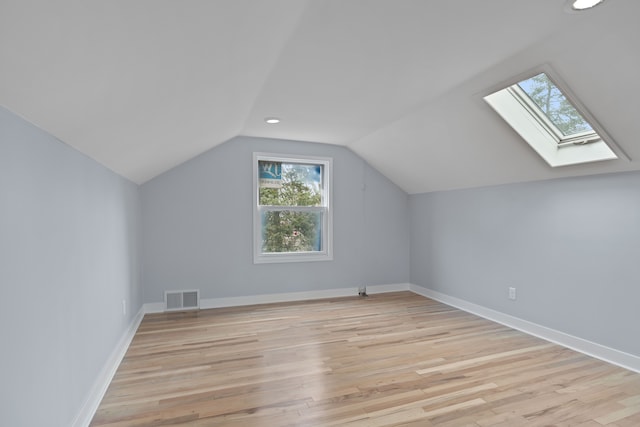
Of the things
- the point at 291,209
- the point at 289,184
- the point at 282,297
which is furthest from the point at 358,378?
the point at 289,184

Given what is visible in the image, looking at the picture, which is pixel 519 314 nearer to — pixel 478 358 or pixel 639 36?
pixel 478 358

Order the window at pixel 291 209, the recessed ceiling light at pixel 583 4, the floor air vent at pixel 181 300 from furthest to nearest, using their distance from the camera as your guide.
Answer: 1. the window at pixel 291 209
2. the floor air vent at pixel 181 300
3. the recessed ceiling light at pixel 583 4

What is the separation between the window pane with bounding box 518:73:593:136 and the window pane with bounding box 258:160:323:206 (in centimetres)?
275

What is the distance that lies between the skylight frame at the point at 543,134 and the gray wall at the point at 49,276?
110 inches

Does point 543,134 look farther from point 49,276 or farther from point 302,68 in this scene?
point 49,276

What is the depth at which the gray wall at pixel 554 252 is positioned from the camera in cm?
263

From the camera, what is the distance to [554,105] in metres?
2.71

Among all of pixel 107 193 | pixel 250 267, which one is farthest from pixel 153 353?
pixel 250 267

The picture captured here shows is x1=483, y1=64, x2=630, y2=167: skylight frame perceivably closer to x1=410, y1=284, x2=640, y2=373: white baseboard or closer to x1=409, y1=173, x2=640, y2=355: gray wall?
x1=409, y1=173, x2=640, y2=355: gray wall

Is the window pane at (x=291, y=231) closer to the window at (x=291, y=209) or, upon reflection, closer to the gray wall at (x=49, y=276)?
the window at (x=291, y=209)

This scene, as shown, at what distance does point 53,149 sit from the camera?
153 cm

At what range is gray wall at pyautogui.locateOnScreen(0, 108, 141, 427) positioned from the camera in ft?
3.78

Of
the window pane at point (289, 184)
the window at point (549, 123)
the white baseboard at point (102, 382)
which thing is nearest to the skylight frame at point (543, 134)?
the window at point (549, 123)

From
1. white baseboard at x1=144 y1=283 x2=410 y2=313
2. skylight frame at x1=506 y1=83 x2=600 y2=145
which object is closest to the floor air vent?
white baseboard at x1=144 y1=283 x2=410 y2=313
